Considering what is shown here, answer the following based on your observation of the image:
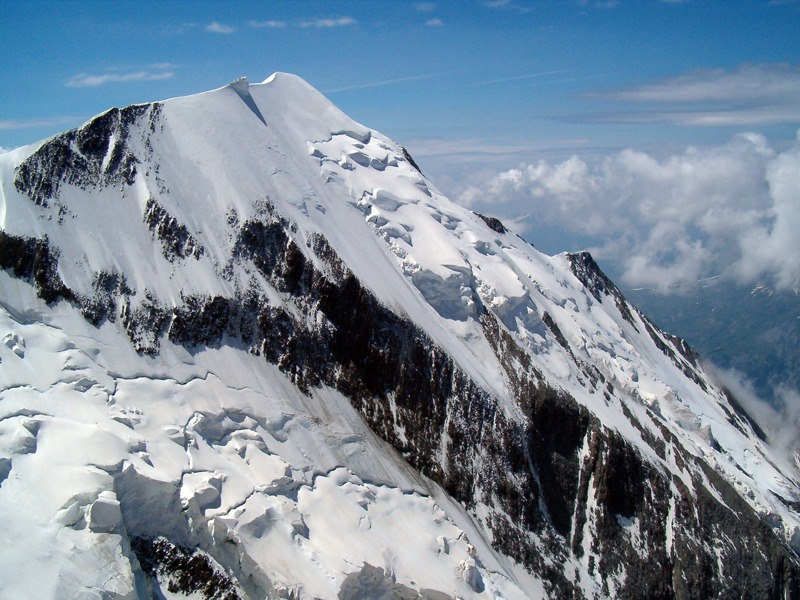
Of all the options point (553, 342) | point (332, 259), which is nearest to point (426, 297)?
point (332, 259)

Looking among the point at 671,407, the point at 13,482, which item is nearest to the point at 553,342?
the point at 671,407

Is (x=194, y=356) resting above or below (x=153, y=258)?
below

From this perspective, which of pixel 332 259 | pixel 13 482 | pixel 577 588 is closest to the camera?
pixel 13 482

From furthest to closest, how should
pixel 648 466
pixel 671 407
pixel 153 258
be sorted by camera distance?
pixel 671 407 < pixel 648 466 < pixel 153 258

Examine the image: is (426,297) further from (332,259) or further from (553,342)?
(553,342)

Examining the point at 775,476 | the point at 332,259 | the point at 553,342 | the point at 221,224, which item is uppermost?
the point at 221,224

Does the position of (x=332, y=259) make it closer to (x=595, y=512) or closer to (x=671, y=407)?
(x=595, y=512)

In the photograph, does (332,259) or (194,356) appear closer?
(194,356)
